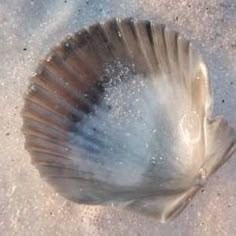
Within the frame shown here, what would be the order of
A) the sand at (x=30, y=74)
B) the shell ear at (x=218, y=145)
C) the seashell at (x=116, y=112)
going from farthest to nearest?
the sand at (x=30, y=74), the seashell at (x=116, y=112), the shell ear at (x=218, y=145)

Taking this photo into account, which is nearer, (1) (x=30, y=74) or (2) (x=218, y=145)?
(2) (x=218, y=145)

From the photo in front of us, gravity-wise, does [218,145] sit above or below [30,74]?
below

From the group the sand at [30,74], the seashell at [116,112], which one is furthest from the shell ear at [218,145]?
the sand at [30,74]

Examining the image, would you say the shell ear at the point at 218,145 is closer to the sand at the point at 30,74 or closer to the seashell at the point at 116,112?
the seashell at the point at 116,112

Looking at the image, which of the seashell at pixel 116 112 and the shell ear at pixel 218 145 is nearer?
the shell ear at pixel 218 145

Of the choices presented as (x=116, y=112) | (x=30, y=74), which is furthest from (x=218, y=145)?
(x=30, y=74)

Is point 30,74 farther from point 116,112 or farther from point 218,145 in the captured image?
point 218,145
